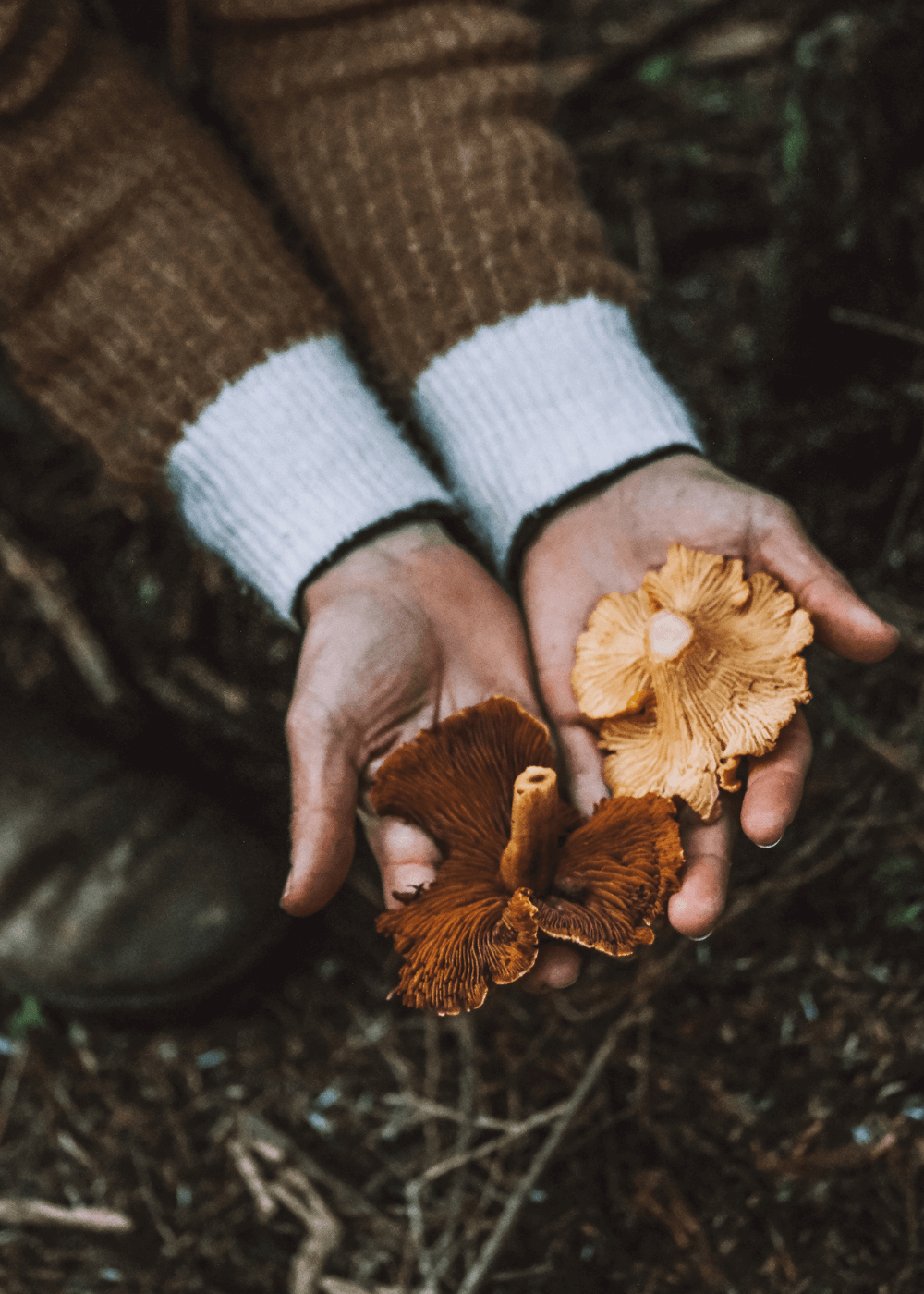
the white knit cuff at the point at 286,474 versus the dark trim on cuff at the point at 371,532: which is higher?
the white knit cuff at the point at 286,474

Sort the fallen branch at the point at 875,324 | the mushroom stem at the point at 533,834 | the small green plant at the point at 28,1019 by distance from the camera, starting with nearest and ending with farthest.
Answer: the mushroom stem at the point at 533,834 < the fallen branch at the point at 875,324 < the small green plant at the point at 28,1019

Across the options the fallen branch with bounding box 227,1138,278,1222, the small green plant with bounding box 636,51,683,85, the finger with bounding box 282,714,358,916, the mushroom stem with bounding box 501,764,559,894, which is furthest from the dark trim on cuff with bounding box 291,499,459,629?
the small green plant with bounding box 636,51,683,85

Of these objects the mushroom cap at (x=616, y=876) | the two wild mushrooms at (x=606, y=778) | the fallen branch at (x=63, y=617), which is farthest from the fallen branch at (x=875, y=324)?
the fallen branch at (x=63, y=617)

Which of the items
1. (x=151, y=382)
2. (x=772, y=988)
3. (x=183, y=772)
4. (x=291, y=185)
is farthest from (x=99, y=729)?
(x=772, y=988)

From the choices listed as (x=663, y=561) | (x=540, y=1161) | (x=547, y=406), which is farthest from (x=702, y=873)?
(x=547, y=406)

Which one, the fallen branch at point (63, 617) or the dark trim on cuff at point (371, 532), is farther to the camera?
the fallen branch at point (63, 617)

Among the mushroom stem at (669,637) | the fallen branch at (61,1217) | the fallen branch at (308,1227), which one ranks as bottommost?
the fallen branch at (308,1227)

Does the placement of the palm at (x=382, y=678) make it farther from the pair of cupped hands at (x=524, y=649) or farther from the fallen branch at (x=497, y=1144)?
the fallen branch at (x=497, y=1144)
